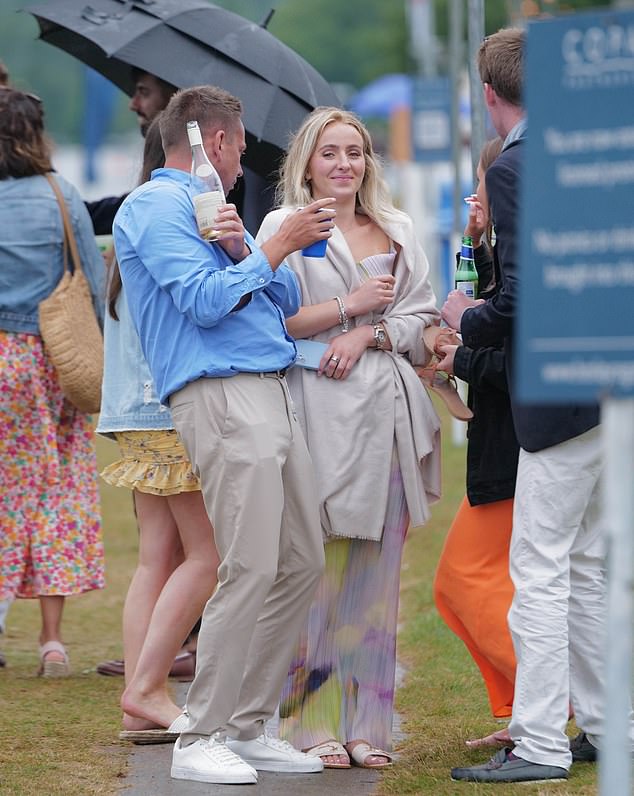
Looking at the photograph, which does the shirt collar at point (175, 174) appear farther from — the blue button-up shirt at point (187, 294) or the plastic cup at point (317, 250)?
the plastic cup at point (317, 250)

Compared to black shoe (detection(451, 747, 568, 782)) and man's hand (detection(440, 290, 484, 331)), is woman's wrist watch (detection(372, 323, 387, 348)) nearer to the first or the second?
man's hand (detection(440, 290, 484, 331))

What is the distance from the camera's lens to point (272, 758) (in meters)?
4.73

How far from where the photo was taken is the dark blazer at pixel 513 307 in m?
4.25

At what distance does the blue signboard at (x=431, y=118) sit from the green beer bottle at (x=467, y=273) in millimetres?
12055

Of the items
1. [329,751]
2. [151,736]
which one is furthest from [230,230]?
[151,736]

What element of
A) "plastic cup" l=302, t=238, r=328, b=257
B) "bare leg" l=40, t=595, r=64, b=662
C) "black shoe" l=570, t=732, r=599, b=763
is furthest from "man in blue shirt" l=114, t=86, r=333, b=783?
"bare leg" l=40, t=595, r=64, b=662

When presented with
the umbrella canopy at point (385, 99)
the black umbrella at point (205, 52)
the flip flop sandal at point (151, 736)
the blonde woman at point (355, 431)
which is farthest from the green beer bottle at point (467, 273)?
the umbrella canopy at point (385, 99)

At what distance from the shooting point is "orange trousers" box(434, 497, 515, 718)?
476 centimetres

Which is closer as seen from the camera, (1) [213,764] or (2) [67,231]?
(1) [213,764]

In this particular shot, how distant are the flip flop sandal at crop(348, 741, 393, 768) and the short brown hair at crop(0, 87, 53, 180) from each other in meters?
2.72

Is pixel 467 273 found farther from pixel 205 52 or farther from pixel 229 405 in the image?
pixel 205 52

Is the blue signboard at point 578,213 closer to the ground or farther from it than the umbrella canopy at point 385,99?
closer to the ground

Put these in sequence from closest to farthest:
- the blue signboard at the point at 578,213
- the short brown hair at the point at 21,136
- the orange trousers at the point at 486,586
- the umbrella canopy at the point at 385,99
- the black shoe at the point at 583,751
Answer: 1. the blue signboard at the point at 578,213
2. the black shoe at the point at 583,751
3. the orange trousers at the point at 486,586
4. the short brown hair at the point at 21,136
5. the umbrella canopy at the point at 385,99

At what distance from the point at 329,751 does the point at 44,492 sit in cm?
216
